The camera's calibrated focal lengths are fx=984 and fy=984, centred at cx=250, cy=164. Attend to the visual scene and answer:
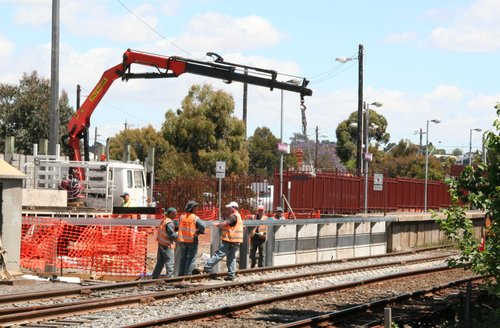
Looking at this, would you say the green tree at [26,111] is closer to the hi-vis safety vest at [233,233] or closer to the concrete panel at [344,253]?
the concrete panel at [344,253]

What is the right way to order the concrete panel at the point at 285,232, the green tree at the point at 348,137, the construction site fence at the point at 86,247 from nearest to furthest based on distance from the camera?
the construction site fence at the point at 86,247, the concrete panel at the point at 285,232, the green tree at the point at 348,137

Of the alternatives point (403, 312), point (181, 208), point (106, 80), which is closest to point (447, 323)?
point (403, 312)

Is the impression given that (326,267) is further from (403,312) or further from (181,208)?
(181,208)

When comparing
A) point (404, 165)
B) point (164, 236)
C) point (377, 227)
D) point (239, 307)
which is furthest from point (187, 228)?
point (404, 165)

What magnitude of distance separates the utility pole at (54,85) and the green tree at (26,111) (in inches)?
1145

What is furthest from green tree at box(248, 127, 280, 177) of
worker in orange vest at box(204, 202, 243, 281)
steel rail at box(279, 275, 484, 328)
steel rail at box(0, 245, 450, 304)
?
steel rail at box(279, 275, 484, 328)

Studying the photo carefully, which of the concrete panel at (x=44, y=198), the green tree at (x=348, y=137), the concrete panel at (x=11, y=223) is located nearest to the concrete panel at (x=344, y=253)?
the concrete panel at (x=44, y=198)

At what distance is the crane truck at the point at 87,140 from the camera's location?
3030 centimetres

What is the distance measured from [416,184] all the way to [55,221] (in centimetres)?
3400

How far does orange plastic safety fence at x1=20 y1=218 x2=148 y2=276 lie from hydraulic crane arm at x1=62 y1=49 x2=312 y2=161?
805 cm

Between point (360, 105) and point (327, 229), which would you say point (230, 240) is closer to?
point (327, 229)

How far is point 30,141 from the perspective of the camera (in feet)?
203

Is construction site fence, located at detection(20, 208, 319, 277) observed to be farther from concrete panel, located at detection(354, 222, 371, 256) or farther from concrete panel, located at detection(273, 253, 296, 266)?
concrete panel, located at detection(354, 222, 371, 256)

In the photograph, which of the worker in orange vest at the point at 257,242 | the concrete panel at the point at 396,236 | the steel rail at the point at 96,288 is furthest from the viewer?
the concrete panel at the point at 396,236
